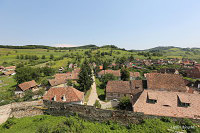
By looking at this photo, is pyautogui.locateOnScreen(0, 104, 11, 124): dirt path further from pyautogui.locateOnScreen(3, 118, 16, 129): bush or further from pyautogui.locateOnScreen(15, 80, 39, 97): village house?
pyautogui.locateOnScreen(15, 80, 39, 97): village house

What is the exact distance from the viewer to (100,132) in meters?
13.3

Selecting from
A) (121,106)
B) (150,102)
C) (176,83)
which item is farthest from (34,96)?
(176,83)

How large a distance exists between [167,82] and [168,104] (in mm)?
9886

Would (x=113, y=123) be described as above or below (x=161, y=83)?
below

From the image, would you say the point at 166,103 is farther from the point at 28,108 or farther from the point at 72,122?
the point at 28,108

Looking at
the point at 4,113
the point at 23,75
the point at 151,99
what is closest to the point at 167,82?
the point at 151,99

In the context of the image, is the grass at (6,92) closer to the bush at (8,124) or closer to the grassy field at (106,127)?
the bush at (8,124)

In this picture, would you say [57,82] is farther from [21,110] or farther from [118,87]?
[118,87]

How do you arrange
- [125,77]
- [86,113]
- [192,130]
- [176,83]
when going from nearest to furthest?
[192,130] → [86,113] → [176,83] → [125,77]

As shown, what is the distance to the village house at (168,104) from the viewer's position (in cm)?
1687

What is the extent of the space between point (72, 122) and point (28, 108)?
13.8 metres

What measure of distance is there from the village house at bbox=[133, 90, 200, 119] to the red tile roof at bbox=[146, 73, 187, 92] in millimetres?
5576

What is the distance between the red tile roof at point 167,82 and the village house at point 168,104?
5.58 m

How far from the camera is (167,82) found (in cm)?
2573
